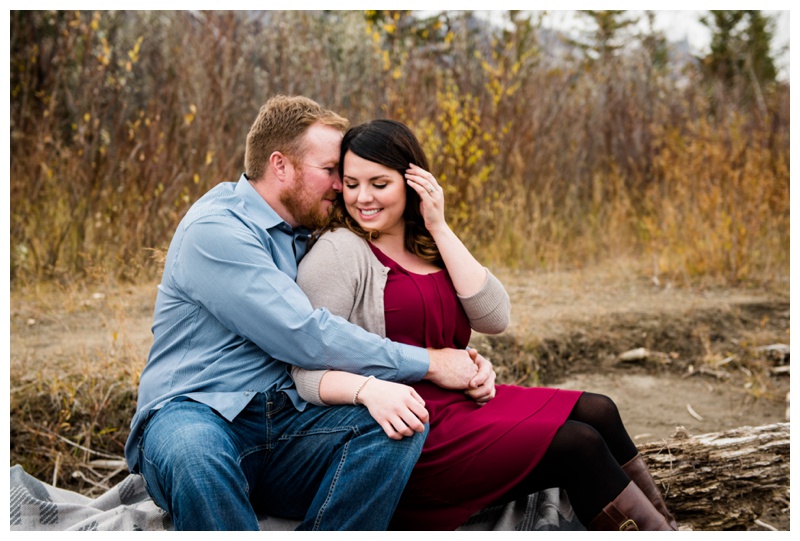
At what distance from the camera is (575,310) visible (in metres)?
5.45

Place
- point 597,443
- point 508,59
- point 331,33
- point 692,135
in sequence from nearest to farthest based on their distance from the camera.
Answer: point 597,443, point 508,59, point 692,135, point 331,33

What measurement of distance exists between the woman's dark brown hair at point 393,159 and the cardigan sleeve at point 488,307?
183 millimetres

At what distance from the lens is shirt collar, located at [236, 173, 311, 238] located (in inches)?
101

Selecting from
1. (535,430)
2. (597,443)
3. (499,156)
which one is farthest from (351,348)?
(499,156)

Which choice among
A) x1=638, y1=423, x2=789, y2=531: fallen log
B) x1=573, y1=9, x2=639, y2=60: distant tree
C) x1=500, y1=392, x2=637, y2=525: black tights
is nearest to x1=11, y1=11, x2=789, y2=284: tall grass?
x1=573, y1=9, x2=639, y2=60: distant tree

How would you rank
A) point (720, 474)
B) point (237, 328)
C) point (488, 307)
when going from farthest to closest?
point (720, 474) → point (488, 307) → point (237, 328)

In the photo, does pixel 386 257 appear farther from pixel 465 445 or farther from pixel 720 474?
pixel 720 474

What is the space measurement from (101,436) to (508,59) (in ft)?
15.5

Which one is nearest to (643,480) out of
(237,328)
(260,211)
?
(237,328)

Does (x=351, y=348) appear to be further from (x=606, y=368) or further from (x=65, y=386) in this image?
(x=606, y=368)

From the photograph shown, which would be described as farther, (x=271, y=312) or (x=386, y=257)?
(x=386, y=257)

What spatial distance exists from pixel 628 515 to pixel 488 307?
2.42ft

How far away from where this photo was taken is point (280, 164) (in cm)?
266

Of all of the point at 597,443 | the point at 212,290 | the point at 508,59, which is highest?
the point at 508,59
